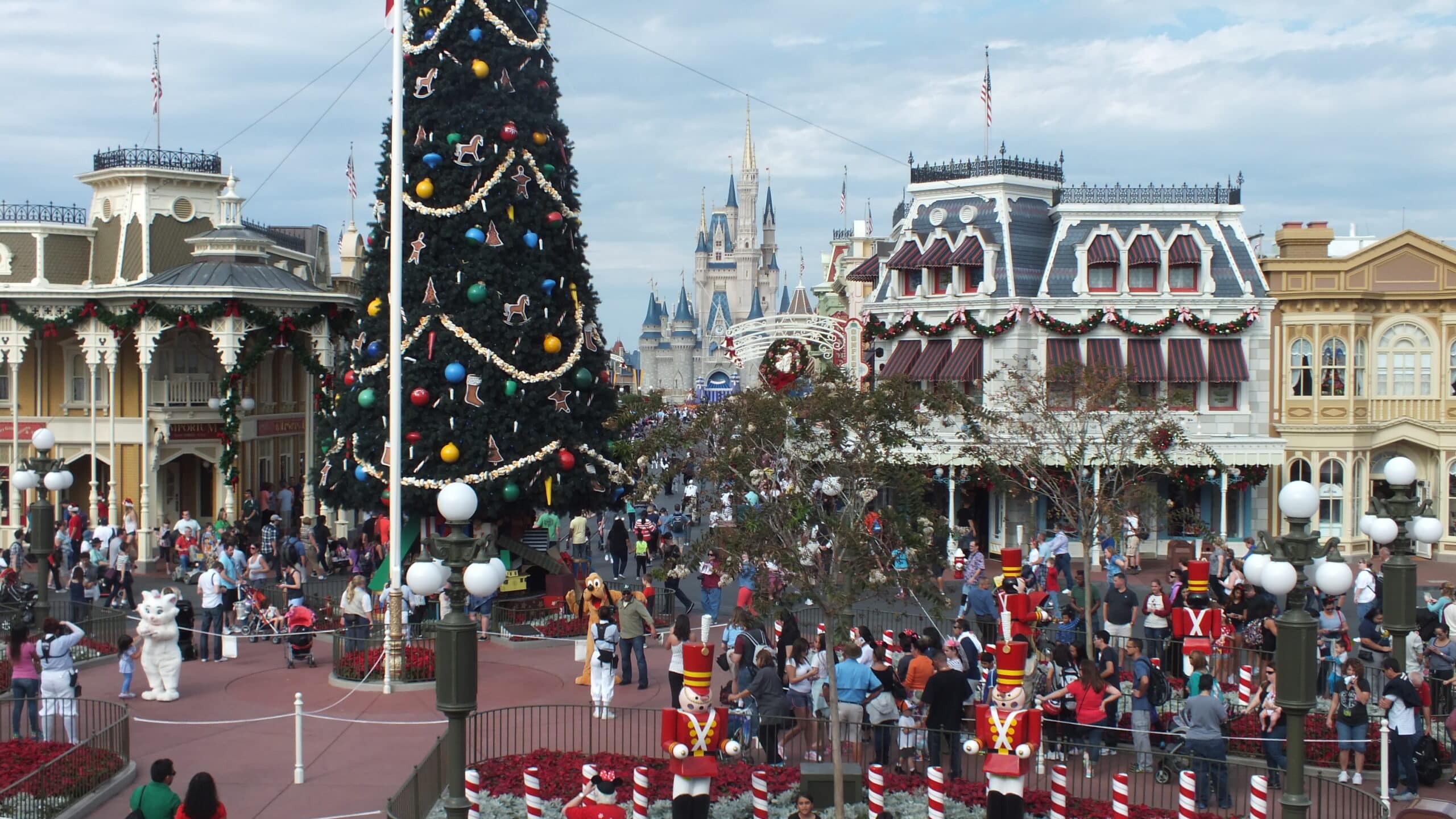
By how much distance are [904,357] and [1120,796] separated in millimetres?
22589

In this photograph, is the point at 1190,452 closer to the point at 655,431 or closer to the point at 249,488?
the point at 655,431

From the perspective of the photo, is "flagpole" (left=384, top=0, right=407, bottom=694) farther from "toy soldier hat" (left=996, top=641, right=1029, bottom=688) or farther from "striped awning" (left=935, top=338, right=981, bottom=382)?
"striped awning" (left=935, top=338, right=981, bottom=382)

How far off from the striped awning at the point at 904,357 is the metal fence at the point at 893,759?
18.6 m

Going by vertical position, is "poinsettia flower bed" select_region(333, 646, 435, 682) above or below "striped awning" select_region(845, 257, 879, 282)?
below

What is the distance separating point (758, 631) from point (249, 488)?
885 inches

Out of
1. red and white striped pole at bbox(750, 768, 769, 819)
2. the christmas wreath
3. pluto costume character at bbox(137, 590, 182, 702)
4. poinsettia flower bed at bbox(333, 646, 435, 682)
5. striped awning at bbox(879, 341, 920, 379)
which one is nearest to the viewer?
red and white striped pole at bbox(750, 768, 769, 819)

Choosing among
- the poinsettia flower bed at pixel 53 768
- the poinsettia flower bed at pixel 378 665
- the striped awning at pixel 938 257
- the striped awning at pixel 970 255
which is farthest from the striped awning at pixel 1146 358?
the poinsettia flower bed at pixel 53 768

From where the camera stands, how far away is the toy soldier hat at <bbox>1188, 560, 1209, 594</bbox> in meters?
20.0

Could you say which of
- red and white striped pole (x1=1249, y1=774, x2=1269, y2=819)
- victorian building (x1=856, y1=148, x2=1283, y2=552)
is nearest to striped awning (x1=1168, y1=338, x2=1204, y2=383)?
victorian building (x1=856, y1=148, x2=1283, y2=552)

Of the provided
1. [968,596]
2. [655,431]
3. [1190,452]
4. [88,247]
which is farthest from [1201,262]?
[88,247]

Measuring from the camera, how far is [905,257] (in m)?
34.5

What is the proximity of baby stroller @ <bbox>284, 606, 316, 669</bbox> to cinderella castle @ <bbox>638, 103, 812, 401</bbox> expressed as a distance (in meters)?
157

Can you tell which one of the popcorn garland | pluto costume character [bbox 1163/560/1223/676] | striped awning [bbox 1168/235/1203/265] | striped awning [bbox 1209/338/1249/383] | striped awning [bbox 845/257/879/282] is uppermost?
the popcorn garland

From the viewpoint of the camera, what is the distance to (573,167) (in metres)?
25.5
